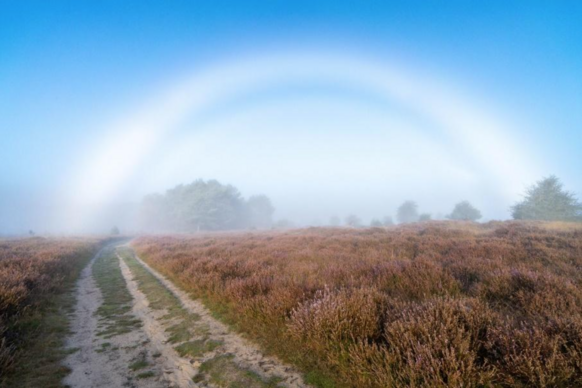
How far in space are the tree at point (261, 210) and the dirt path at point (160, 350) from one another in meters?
82.6

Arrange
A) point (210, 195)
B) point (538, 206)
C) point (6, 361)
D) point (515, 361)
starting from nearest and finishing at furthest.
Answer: point (515, 361)
point (6, 361)
point (538, 206)
point (210, 195)

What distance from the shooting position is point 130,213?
10925 centimetres

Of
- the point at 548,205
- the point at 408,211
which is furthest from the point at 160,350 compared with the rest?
the point at 408,211

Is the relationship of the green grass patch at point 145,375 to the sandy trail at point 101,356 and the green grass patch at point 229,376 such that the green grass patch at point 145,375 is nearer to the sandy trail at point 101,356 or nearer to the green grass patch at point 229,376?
the sandy trail at point 101,356

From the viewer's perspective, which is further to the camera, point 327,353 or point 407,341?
point 327,353

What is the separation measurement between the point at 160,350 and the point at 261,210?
8951 cm

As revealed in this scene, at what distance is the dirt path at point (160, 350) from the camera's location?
393 centimetres

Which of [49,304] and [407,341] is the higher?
[407,341]

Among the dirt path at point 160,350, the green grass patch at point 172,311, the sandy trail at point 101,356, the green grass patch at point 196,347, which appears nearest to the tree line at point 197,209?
the green grass patch at point 172,311

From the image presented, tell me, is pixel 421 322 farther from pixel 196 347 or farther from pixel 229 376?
pixel 196 347

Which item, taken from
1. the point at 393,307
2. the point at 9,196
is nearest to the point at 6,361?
the point at 393,307

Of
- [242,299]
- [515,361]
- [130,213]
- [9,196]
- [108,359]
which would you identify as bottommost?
[108,359]

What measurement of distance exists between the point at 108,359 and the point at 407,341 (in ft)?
17.7

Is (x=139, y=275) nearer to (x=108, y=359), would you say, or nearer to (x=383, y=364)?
(x=108, y=359)
